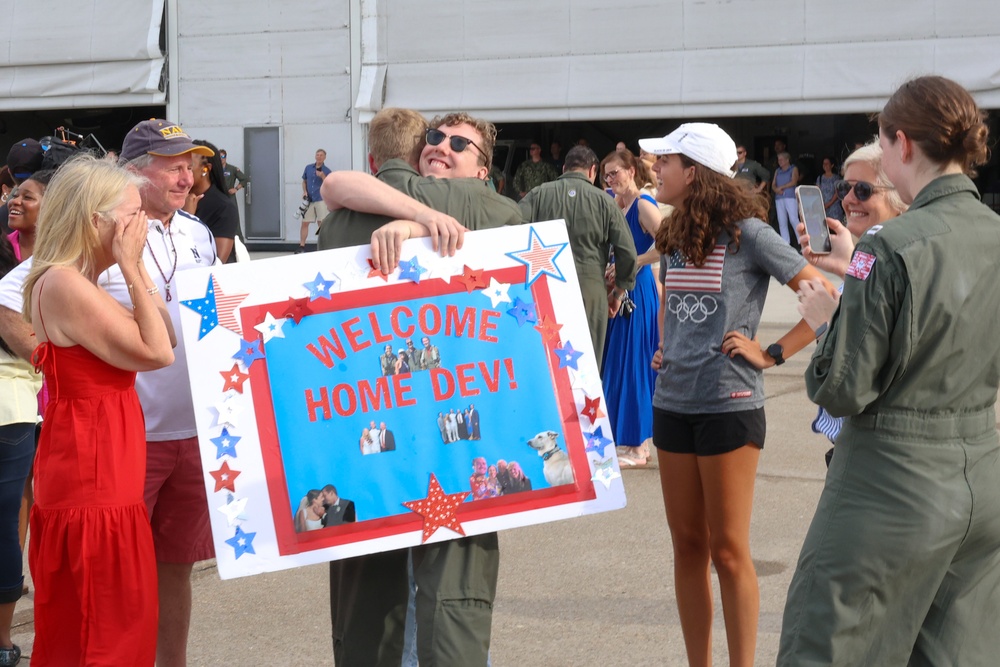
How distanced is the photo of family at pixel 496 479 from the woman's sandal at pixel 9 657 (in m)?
2.18

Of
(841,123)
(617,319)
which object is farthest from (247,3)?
(617,319)

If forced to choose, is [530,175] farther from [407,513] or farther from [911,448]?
[911,448]

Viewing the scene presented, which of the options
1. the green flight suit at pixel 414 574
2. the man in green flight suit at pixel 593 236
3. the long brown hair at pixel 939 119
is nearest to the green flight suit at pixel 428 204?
the green flight suit at pixel 414 574

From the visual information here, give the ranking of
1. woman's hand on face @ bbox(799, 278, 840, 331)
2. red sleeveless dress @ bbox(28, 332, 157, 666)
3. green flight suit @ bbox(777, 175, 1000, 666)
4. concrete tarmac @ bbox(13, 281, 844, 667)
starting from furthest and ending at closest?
concrete tarmac @ bbox(13, 281, 844, 667), red sleeveless dress @ bbox(28, 332, 157, 666), woman's hand on face @ bbox(799, 278, 840, 331), green flight suit @ bbox(777, 175, 1000, 666)

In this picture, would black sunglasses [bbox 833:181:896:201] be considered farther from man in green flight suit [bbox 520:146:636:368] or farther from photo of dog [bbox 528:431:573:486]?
man in green flight suit [bbox 520:146:636:368]

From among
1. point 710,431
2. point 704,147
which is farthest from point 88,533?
point 704,147

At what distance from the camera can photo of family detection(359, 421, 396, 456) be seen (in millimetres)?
3102

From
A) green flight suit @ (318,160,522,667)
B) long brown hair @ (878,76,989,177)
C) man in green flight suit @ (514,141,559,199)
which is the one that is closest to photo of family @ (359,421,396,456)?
green flight suit @ (318,160,522,667)

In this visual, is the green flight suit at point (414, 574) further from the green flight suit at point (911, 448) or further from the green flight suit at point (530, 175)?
the green flight suit at point (530, 175)

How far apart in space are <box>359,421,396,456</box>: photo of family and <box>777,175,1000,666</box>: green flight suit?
1.10 metres

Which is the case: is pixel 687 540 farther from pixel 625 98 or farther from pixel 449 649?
pixel 625 98

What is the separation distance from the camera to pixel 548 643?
4465mm

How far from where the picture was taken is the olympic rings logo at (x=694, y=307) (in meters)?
3.81

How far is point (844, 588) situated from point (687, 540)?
3.98 feet
